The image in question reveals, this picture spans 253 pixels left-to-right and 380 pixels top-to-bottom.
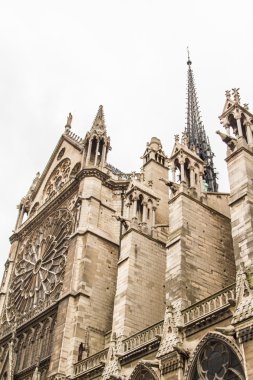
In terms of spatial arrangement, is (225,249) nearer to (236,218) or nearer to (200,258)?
(200,258)

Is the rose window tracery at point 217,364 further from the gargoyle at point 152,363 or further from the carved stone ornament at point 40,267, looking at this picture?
the carved stone ornament at point 40,267

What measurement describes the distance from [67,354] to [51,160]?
49.4 feet

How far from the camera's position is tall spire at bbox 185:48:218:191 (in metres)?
39.5

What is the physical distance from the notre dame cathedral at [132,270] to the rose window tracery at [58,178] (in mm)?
96

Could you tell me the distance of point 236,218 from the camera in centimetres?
1423

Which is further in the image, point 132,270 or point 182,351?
point 132,270

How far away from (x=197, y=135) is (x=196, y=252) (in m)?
28.5

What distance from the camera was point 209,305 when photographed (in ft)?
42.8

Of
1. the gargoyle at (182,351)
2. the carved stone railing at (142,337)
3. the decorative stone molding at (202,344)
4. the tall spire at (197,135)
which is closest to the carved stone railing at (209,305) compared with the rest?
the decorative stone molding at (202,344)

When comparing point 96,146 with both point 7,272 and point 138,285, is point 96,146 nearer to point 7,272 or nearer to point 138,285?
point 7,272

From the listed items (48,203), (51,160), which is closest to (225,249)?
(48,203)

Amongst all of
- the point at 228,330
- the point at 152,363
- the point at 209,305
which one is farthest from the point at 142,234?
the point at 228,330

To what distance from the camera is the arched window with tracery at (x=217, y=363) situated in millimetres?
11625

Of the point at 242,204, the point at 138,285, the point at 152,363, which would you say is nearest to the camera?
the point at 152,363
